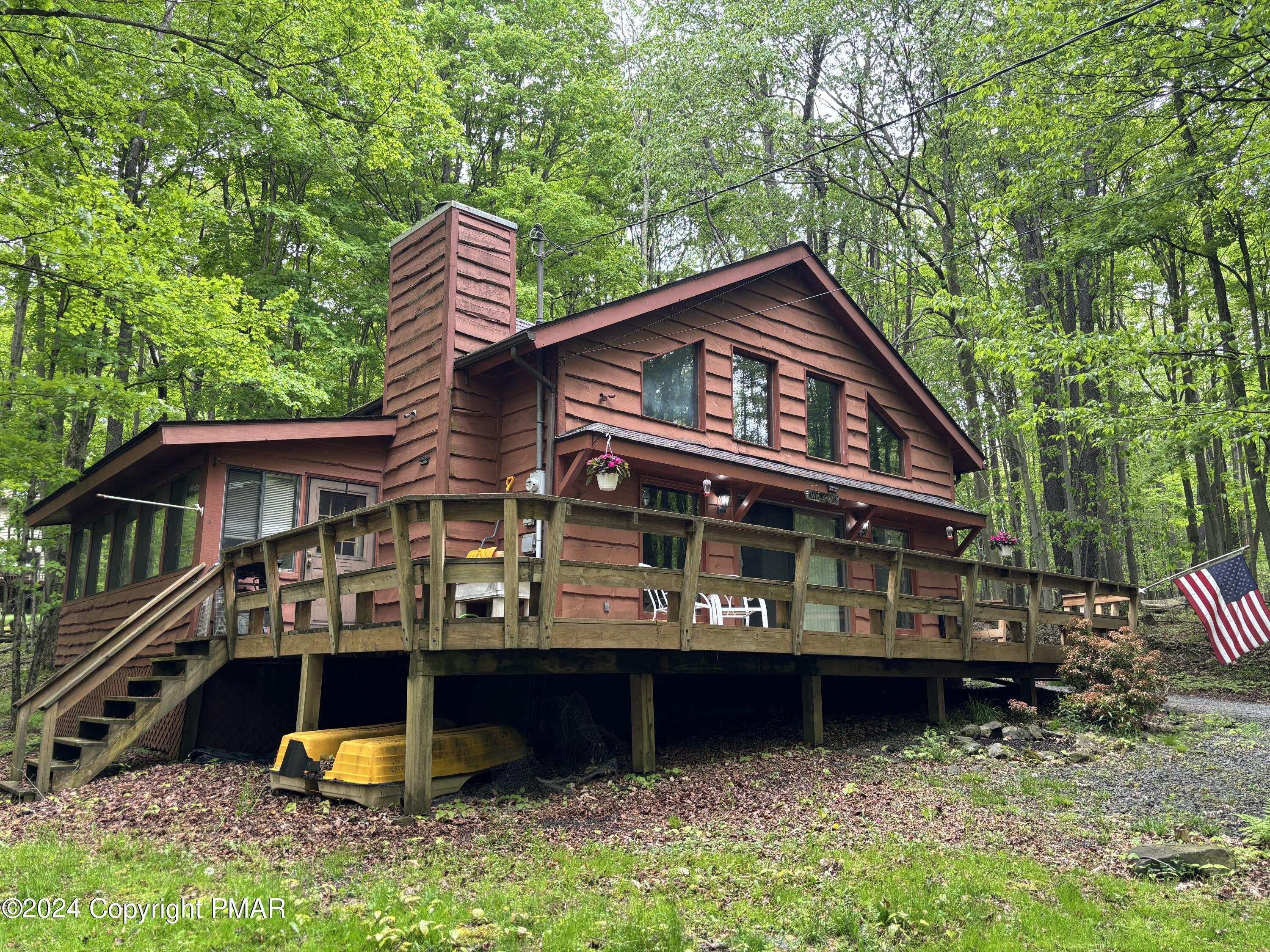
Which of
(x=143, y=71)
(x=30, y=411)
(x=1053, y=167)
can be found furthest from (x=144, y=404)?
(x=1053, y=167)

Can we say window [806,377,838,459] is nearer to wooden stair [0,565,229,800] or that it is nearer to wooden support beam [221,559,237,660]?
wooden support beam [221,559,237,660]

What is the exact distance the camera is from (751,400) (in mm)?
13000

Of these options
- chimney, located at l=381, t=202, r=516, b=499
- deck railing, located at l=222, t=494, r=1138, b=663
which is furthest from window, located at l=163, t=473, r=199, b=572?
chimney, located at l=381, t=202, r=516, b=499

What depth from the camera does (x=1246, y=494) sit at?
3147 cm

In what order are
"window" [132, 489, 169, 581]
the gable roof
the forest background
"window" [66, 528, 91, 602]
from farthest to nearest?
"window" [66, 528, 91, 602], the forest background, "window" [132, 489, 169, 581], the gable roof

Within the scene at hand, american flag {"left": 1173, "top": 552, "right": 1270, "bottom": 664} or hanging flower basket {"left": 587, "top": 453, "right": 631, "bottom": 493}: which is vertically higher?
hanging flower basket {"left": 587, "top": 453, "right": 631, "bottom": 493}

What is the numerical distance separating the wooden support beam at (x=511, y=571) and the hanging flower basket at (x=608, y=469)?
10.9 ft

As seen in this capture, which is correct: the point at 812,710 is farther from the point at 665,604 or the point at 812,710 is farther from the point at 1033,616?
the point at 1033,616

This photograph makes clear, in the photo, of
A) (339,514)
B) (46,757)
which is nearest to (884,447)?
(339,514)

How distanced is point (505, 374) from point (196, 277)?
5.14 meters

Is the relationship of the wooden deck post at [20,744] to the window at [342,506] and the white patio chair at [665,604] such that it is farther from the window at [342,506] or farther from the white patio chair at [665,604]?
the white patio chair at [665,604]

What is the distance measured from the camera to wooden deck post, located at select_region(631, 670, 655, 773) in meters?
7.89

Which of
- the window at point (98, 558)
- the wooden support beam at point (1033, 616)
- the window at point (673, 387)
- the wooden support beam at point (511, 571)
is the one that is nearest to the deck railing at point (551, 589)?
the wooden support beam at point (511, 571)

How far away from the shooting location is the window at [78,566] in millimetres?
14742
